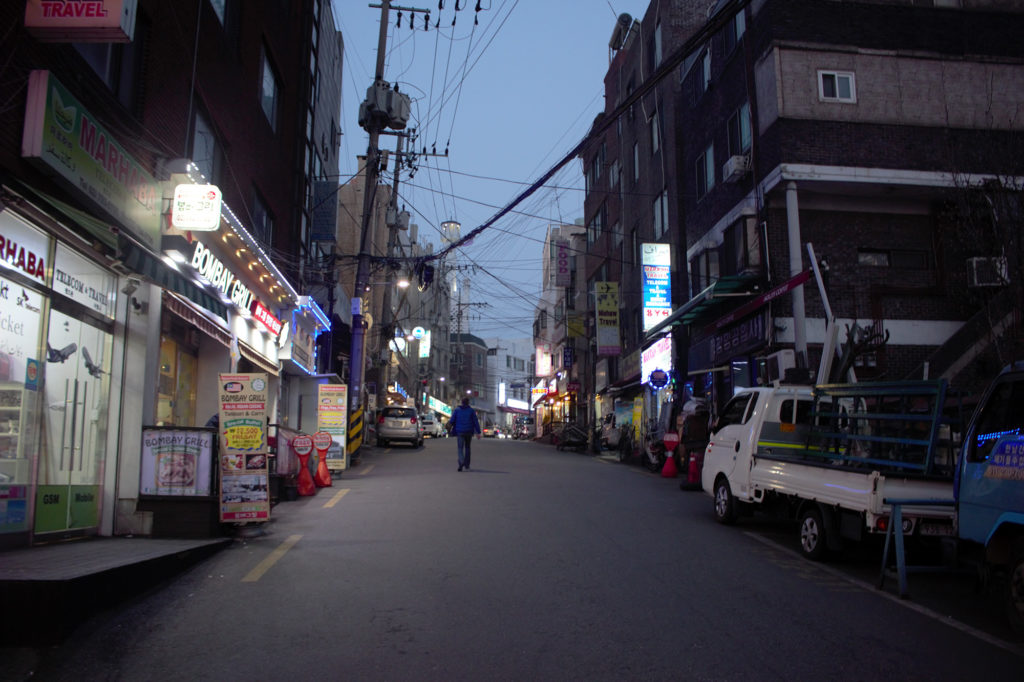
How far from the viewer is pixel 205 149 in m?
13.2

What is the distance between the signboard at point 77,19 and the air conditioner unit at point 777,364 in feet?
45.1

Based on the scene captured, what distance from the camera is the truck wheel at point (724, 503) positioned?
10297 mm

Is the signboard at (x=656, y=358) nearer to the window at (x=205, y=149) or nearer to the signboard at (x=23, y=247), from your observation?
the window at (x=205, y=149)

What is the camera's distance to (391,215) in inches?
1281

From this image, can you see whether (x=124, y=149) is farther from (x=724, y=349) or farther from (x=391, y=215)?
(x=391, y=215)

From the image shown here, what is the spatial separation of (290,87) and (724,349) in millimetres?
13929

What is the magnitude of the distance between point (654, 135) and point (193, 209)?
22499 millimetres

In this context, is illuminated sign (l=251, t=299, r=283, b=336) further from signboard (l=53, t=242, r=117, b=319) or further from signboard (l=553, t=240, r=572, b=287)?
signboard (l=553, t=240, r=572, b=287)

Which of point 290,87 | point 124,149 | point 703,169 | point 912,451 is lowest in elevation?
point 912,451

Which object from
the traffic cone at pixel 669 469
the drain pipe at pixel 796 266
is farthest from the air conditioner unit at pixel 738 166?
the traffic cone at pixel 669 469

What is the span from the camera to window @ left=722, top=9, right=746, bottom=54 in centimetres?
2012

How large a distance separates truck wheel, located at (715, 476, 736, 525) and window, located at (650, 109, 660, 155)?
809 inches

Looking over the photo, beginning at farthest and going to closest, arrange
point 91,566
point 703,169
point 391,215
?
point 391,215
point 703,169
point 91,566

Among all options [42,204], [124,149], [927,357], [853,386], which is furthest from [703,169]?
[42,204]
